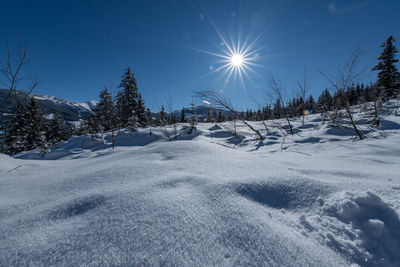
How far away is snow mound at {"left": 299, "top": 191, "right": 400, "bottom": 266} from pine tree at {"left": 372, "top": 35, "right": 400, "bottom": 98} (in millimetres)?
24162

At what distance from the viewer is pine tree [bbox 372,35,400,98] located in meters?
15.3

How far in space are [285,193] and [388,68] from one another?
2613cm

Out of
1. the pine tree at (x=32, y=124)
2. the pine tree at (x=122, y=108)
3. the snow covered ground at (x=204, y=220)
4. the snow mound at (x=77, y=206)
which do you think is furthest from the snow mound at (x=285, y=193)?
the pine tree at (x=32, y=124)

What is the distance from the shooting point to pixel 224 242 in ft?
2.17

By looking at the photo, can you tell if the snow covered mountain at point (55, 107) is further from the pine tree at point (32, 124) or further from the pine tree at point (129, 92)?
the pine tree at point (129, 92)

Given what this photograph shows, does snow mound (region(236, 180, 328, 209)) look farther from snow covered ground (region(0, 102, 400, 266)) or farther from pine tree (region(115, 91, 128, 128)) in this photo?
pine tree (region(115, 91, 128, 128))

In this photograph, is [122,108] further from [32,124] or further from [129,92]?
[32,124]

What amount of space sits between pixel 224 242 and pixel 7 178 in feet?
8.34

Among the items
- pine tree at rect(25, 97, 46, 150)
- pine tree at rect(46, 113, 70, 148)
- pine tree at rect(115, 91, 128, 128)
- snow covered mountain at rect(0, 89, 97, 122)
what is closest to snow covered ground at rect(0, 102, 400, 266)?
snow covered mountain at rect(0, 89, 97, 122)

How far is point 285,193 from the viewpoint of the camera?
1078mm

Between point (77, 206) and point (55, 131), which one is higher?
→ point (55, 131)

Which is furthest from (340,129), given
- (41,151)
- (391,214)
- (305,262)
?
(41,151)

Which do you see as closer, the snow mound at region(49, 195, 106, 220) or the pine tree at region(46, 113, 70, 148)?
the snow mound at region(49, 195, 106, 220)

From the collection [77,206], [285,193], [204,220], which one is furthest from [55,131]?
[285,193]
